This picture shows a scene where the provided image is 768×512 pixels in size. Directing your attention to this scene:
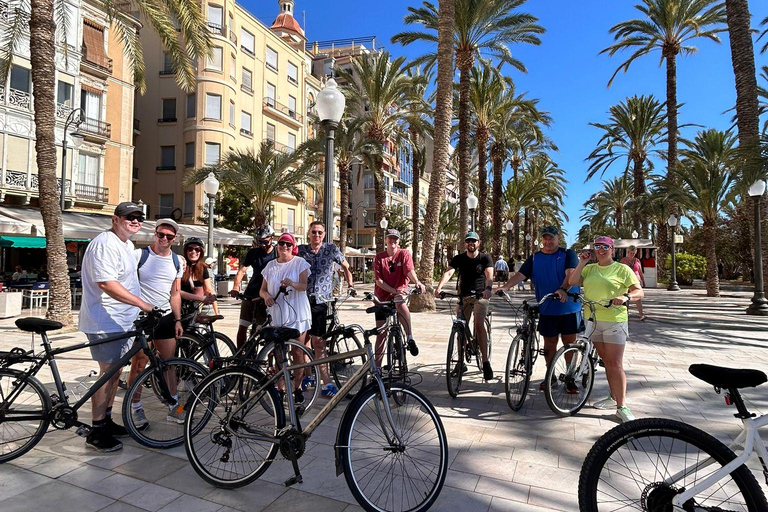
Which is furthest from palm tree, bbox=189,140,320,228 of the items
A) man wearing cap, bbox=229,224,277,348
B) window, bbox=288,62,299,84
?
window, bbox=288,62,299,84

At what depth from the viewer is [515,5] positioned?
60.0 feet

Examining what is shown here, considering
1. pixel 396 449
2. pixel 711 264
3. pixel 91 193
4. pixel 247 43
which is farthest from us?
pixel 247 43

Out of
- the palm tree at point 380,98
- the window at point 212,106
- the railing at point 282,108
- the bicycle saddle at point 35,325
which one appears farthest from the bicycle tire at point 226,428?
the railing at point 282,108

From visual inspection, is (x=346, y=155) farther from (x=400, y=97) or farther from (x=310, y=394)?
(x=310, y=394)

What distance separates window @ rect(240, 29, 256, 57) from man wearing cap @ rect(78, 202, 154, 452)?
3715cm

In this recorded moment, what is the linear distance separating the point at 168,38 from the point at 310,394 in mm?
11035

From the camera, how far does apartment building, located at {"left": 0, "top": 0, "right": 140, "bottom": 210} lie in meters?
21.7

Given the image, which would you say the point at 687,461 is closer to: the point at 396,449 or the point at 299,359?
the point at 396,449

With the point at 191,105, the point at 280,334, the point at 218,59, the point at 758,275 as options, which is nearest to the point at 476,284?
the point at 280,334

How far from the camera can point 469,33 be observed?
18.2 m

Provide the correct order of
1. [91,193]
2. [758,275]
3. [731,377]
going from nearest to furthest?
[731,377]
[758,275]
[91,193]

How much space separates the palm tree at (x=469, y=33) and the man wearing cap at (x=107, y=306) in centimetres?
1608

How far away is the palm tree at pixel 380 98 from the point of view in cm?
2334

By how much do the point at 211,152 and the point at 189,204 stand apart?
4139 mm
